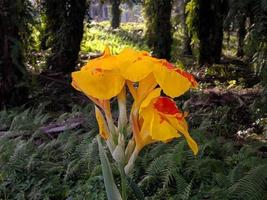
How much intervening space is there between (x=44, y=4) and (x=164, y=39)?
312 cm

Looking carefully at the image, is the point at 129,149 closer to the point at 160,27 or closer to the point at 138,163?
the point at 138,163

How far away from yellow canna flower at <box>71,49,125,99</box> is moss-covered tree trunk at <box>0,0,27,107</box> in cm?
490

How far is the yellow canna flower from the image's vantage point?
1312 millimetres

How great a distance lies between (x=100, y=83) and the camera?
1.31 meters

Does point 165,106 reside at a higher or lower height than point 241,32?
higher

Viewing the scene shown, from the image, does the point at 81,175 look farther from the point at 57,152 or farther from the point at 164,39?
the point at 164,39

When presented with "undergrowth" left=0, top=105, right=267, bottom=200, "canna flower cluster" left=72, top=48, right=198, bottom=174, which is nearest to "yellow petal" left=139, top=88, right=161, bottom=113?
"canna flower cluster" left=72, top=48, right=198, bottom=174

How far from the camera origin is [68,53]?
862cm

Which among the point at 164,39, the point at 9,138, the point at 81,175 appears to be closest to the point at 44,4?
the point at 164,39

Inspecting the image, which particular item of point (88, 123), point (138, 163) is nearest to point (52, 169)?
point (138, 163)

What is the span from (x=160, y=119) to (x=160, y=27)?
32.8ft

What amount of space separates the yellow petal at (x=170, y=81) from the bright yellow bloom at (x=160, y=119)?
5cm

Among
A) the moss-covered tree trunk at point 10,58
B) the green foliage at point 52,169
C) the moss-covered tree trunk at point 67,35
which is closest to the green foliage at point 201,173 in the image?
the green foliage at point 52,169

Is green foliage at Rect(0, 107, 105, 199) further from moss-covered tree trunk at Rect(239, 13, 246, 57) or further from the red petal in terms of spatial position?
moss-covered tree trunk at Rect(239, 13, 246, 57)
